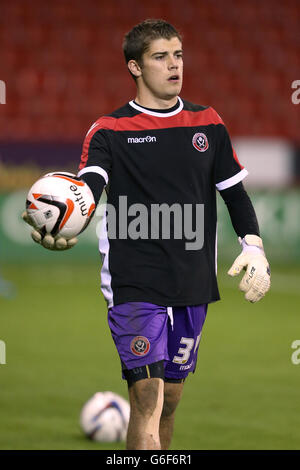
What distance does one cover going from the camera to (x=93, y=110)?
1814 cm

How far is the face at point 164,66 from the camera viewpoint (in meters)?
4.30

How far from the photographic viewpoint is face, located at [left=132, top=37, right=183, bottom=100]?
14.1 ft

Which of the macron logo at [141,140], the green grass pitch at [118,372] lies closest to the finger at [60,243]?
the macron logo at [141,140]

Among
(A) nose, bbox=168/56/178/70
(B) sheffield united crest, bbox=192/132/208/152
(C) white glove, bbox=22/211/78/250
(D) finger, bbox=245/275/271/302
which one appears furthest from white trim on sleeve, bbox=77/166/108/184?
(D) finger, bbox=245/275/271/302

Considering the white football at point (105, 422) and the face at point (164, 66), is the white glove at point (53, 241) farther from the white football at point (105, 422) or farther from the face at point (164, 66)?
the white football at point (105, 422)

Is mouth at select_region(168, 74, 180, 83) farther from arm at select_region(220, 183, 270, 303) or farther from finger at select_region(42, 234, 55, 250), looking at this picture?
finger at select_region(42, 234, 55, 250)

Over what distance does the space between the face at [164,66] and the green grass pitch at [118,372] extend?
2320 mm

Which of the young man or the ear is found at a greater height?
the ear

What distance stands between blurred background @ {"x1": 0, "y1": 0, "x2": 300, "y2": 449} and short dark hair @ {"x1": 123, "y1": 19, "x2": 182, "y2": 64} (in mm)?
2471

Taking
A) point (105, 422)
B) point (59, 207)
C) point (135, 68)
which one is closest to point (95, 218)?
point (105, 422)

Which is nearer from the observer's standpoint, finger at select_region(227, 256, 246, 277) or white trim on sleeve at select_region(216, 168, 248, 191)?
finger at select_region(227, 256, 246, 277)

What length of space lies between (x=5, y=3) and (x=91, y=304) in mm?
9319

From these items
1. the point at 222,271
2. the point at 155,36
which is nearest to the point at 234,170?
the point at 155,36

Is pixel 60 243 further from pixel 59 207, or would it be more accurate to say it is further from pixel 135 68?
pixel 135 68
